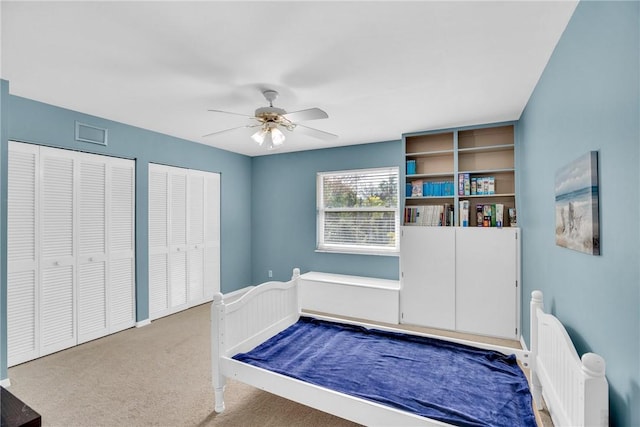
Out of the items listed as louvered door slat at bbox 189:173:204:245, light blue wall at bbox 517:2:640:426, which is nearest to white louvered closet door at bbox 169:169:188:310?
louvered door slat at bbox 189:173:204:245

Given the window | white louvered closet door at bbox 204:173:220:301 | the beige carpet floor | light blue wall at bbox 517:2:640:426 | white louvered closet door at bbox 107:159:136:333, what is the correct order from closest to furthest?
light blue wall at bbox 517:2:640:426 → the beige carpet floor → white louvered closet door at bbox 107:159:136:333 → the window → white louvered closet door at bbox 204:173:220:301

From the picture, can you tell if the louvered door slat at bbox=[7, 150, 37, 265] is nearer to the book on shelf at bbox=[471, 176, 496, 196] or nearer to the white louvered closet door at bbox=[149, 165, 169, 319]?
the white louvered closet door at bbox=[149, 165, 169, 319]

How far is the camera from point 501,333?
3496 millimetres

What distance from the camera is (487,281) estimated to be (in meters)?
3.55

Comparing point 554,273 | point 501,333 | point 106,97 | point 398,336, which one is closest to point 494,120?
point 554,273

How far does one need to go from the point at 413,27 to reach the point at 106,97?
2.69m

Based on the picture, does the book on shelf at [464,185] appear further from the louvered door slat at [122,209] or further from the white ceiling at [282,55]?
the louvered door slat at [122,209]

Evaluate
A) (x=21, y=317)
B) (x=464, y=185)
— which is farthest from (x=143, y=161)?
(x=464, y=185)

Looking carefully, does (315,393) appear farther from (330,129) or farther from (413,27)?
(330,129)

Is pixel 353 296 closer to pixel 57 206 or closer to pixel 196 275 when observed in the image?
pixel 196 275

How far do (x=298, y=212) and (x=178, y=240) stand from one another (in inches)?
73.9

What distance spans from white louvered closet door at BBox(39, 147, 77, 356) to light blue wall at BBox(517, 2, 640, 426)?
166 inches

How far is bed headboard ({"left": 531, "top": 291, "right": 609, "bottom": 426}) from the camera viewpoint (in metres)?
1.14

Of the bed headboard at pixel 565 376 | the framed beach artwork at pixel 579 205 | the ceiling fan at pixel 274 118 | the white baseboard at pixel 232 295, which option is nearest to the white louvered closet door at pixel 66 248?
the white baseboard at pixel 232 295
